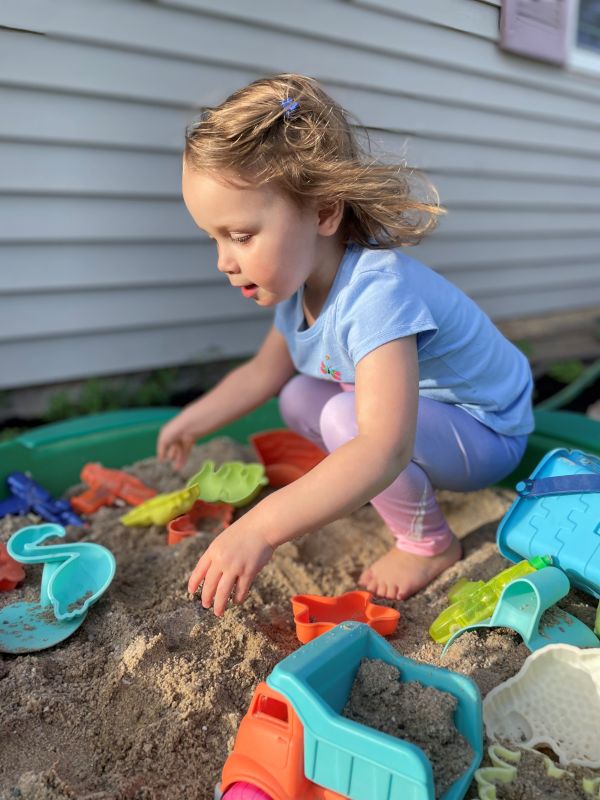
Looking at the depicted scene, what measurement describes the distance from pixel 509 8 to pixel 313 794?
87.8 inches

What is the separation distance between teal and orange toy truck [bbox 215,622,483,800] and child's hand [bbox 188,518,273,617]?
174mm

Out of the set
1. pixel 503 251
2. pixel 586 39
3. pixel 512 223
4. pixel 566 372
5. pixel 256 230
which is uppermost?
pixel 586 39

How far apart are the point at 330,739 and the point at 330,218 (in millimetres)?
913

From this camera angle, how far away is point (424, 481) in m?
1.52

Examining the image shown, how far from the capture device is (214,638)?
127 cm

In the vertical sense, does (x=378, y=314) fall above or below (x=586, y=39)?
below

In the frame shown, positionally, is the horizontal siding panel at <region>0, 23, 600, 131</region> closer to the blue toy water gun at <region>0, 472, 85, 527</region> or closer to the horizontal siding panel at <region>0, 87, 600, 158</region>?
the horizontal siding panel at <region>0, 87, 600, 158</region>

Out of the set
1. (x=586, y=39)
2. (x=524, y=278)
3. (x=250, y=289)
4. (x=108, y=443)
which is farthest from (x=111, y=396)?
(x=586, y=39)

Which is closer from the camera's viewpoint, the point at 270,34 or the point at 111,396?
the point at 270,34

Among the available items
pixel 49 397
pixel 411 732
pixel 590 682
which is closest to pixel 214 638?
pixel 411 732

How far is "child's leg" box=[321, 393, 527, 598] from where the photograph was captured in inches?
59.2

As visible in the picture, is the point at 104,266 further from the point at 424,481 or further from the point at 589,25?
the point at 589,25

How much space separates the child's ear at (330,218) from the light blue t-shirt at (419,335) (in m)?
0.07

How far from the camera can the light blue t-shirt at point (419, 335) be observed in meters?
1.36
